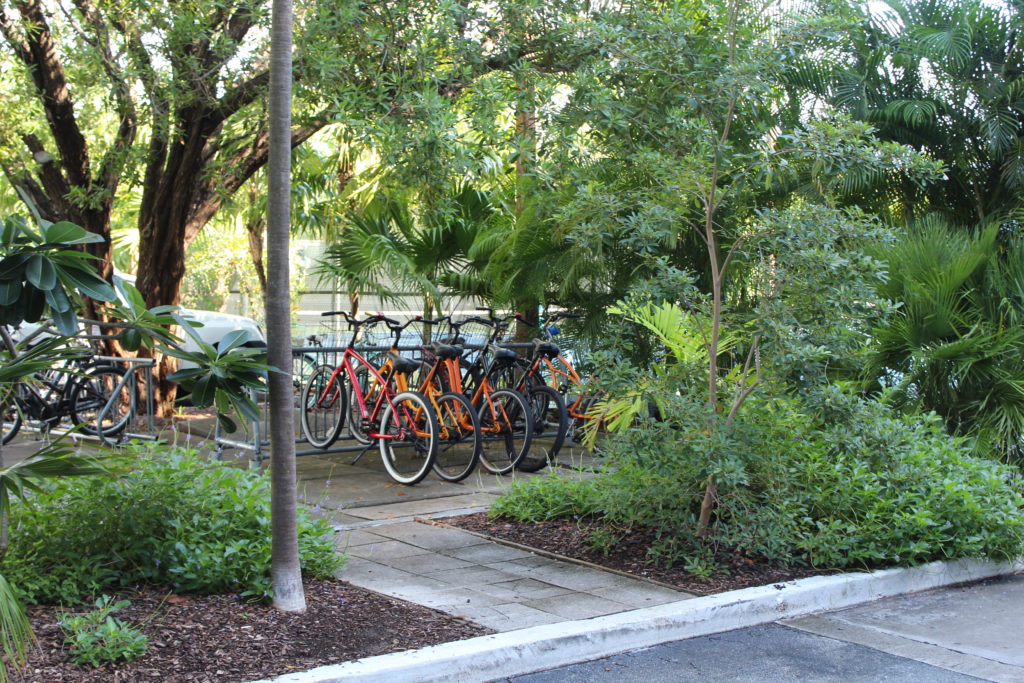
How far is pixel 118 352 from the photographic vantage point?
1312cm

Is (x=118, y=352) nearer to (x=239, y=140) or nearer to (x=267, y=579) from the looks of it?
(x=239, y=140)

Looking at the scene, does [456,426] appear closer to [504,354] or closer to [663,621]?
[504,354]

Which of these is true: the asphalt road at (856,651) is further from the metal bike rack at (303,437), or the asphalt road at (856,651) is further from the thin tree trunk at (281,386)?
the metal bike rack at (303,437)

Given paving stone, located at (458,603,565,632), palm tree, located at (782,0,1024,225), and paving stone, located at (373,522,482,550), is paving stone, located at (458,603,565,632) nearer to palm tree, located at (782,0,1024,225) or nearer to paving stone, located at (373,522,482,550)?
paving stone, located at (373,522,482,550)

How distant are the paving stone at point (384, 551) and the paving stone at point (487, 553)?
23 centimetres

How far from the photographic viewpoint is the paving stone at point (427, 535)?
7.08m

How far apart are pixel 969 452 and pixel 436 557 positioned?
4375mm

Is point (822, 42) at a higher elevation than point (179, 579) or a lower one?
higher

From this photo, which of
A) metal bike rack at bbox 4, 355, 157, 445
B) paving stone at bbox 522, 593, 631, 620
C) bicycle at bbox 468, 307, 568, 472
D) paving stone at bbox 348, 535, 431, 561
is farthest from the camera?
metal bike rack at bbox 4, 355, 157, 445

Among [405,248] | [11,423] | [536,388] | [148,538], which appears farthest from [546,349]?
[11,423]

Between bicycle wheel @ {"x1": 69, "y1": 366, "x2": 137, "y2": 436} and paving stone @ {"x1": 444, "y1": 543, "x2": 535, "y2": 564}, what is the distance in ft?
18.1

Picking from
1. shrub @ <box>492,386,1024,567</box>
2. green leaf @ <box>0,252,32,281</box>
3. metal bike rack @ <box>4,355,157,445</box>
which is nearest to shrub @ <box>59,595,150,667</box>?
green leaf @ <box>0,252,32,281</box>

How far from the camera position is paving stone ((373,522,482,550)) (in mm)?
7082

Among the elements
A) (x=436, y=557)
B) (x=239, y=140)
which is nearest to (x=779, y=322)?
(x=436, y=557)
